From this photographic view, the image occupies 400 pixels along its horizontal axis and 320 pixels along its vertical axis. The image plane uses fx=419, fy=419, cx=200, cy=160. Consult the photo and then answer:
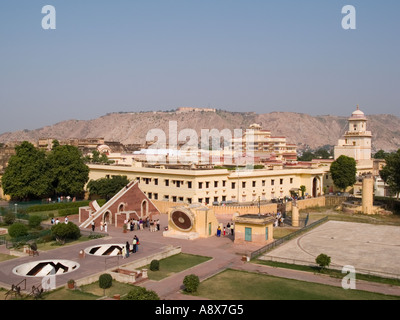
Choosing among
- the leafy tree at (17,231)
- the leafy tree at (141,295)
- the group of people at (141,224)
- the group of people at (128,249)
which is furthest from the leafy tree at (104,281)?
the group of people at (141,224)

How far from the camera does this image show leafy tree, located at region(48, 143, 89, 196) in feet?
159

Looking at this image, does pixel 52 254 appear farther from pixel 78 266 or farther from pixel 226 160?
pixel 226 160

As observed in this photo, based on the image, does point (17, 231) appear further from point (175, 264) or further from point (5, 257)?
point (175, 264)

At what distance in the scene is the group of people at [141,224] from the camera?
35.3 m

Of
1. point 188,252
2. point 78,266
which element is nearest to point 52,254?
point 78,266

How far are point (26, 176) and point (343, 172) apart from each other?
40375mm

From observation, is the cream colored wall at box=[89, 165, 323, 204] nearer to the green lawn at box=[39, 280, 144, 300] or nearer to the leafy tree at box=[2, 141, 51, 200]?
the leafy tree at box=[2, 141, 51, 200]

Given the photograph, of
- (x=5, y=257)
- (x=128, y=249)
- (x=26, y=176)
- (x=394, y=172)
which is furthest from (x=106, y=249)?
(x=394, y=172)

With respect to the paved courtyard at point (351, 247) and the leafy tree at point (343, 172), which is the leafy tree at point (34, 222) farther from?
the leafy tree at point (343, 172)

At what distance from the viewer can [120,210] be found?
38.4 metres

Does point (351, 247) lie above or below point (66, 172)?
below

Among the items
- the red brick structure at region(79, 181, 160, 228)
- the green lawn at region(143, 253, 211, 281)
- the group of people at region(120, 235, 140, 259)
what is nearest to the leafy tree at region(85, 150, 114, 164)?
the red brick structure at region(79, 181, 160, 228)

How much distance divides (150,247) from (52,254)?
628 cm

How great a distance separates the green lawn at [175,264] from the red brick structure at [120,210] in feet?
37.5
